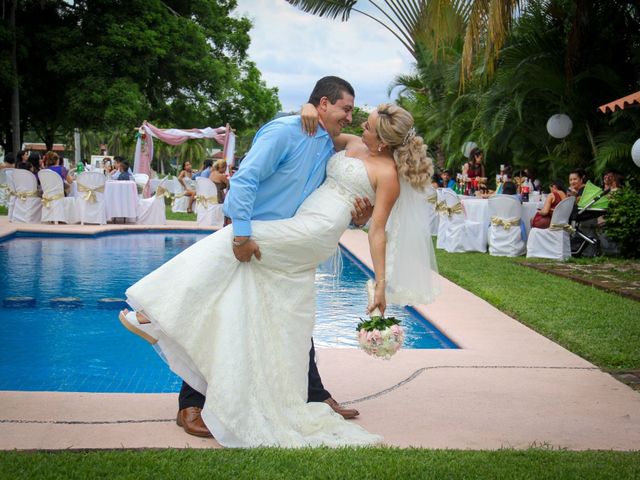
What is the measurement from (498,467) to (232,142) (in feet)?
75.2

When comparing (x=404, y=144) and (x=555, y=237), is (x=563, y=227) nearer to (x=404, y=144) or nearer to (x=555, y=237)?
(x=555, y=237)

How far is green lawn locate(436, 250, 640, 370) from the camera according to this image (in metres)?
6.53

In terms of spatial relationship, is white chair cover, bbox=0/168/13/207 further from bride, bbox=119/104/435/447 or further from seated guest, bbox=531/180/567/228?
bride, bbox=119/104/435/447

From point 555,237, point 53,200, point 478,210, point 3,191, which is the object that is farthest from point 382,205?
point 3,191

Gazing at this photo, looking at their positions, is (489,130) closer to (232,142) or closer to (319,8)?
(319,8)

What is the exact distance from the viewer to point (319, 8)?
16.7 meters

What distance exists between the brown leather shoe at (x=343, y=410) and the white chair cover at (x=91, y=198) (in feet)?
47.1

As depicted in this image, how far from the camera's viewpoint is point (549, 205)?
1302 cm

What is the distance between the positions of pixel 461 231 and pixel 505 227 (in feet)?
3.46

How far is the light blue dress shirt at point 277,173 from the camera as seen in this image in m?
4.12

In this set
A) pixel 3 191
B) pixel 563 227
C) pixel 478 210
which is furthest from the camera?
pixel 3 191

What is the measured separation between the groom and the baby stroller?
384 inches

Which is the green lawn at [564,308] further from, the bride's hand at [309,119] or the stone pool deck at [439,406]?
→ the bride's hand at [309,119]

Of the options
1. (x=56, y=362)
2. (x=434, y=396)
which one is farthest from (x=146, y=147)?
(x=434, y=396)
